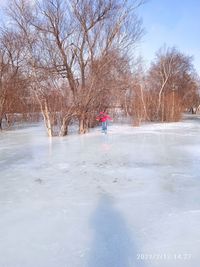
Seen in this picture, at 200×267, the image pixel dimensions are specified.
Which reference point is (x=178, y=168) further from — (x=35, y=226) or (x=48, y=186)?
(x=35, y=226)

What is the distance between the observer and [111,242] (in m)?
2.80

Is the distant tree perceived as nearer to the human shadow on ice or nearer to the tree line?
the tree line

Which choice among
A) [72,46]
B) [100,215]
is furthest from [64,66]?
[100,215]

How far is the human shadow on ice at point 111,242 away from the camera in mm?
2482

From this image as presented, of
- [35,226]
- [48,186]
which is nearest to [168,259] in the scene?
[35,226]

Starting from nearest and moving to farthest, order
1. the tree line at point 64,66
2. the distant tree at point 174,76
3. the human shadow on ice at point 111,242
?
1. the human shadow on ice at point 111,242
2. the tree line at point 64,66
3. the distant tree at point 174,76

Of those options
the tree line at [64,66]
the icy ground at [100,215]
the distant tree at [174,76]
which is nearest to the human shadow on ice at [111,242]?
the icy ground at [100,215]

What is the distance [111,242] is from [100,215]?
2.21 ft

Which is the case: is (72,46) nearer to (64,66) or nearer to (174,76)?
(64,66)

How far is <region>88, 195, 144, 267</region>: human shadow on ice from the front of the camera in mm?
2482

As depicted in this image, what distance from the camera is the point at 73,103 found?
44.6 feet

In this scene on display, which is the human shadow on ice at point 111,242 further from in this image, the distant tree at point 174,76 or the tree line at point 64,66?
the distant tree at point 174,76

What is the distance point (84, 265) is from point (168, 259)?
0.73 m

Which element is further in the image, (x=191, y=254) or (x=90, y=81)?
(x=90, y=81)
